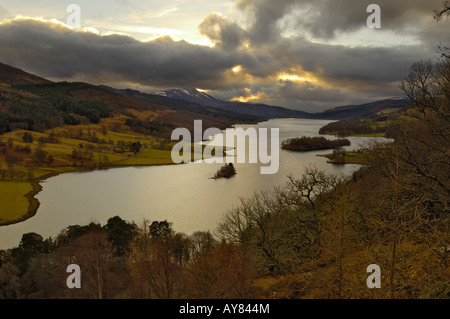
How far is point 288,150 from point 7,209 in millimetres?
76695

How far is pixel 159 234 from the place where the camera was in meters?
26.2

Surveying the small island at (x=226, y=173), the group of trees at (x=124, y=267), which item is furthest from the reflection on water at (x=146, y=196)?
the group of trees at (x=124, y=267)

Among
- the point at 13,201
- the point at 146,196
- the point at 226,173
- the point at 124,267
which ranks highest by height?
the point at 226,173

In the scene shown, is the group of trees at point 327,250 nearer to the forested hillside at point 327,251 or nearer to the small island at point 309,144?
the forested hillside at point 327,251

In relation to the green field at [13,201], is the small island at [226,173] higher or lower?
higher

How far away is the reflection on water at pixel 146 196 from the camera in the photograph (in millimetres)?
34750

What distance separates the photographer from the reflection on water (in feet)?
114

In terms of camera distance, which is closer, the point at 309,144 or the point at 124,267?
the point at 124,267

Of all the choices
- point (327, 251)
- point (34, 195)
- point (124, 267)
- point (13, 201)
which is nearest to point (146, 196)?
point (34, 195)

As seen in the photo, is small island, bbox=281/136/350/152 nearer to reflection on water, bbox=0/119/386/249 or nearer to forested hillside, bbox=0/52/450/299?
reflection on water, bbox=0/119/386/249

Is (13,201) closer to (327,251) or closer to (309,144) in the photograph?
(327,251)

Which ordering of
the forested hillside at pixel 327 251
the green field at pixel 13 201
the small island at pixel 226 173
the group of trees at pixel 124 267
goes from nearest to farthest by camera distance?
the forested hillside at pixel 327 251 → the group of trees at pixel 124 267 → the green field at pixel 13 201 → the small island at pixel 226 173

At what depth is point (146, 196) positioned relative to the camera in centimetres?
4638
